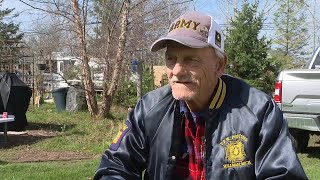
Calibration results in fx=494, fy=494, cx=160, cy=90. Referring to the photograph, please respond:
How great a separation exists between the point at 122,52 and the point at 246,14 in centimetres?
734

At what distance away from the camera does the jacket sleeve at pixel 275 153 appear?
1.97 metres

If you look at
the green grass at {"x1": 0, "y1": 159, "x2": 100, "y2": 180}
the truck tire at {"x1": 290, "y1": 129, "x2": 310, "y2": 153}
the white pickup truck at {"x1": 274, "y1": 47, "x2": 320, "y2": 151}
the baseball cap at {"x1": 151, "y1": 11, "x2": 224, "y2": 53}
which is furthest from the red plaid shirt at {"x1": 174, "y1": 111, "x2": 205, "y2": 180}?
the truck tire at {"x1": 290, "y1": 129, "x2": 310, "y2": 153}

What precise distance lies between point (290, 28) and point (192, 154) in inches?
1381

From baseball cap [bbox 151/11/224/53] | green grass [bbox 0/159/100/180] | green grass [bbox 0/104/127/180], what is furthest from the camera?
green grass [bbox 0/104/127/180]

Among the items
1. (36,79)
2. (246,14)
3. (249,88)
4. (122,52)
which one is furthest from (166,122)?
(36,79)

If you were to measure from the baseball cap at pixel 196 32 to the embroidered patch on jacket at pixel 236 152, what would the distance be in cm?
40

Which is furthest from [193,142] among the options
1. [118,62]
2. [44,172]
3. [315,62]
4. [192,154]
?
[118,62]

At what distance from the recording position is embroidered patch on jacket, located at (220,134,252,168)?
2039 mm

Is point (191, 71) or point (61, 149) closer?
point (191, 71)

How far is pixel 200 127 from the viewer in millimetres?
2186

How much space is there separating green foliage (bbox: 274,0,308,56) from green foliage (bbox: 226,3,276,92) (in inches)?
629

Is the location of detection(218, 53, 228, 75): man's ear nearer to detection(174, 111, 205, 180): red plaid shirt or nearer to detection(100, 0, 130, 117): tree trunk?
detection(174, 111, 205, 180): red plaid shirt

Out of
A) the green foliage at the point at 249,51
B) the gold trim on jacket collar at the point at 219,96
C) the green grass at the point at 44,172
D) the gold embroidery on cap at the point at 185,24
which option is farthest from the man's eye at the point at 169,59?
the green foliage at the point at 249,51

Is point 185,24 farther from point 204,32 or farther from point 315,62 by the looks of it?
point 315,62
